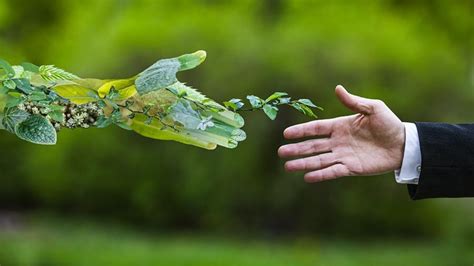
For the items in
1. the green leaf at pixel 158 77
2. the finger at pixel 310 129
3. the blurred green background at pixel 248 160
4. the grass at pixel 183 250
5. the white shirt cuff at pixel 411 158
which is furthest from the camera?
the blurred green background at pixel 248 160

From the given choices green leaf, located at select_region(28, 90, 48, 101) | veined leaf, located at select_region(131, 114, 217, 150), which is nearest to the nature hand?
veined leaf, located at select_region(131, 114, 217, 150)

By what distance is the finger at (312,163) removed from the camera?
85.9 inches

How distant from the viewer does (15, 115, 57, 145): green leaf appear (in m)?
1.86

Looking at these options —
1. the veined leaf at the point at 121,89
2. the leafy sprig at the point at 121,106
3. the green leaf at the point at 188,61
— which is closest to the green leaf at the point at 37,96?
the leafy sprig at the point at 121,106

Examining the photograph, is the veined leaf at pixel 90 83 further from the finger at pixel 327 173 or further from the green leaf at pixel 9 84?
the finger at pixel 327 173

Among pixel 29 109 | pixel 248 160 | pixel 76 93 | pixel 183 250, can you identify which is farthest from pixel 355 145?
pixel 248 160

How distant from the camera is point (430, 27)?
A: 302 inches

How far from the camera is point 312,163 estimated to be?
7.24 feet

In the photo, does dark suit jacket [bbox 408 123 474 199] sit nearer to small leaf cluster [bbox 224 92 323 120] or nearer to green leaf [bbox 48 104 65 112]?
small leaf cluster [bbox 224 92 323 120]

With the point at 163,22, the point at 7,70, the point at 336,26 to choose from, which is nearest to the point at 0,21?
the point at 163,22

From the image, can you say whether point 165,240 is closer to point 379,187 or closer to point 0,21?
point 379,187

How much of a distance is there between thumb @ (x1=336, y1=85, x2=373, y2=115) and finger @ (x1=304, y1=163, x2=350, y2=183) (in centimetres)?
18

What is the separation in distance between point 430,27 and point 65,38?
3744 mm

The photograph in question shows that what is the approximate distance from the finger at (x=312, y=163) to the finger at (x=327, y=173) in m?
0.02
